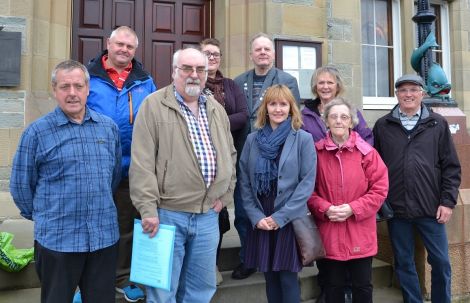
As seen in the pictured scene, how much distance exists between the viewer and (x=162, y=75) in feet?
20.0

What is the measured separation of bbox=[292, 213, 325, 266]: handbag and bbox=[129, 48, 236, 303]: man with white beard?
1.77ft

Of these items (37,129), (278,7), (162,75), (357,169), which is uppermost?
(278,7)

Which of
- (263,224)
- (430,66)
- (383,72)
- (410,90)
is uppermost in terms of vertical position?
(383,72)

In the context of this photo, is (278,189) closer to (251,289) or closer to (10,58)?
(251,289)

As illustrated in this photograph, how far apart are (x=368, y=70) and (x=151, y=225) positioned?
613 cm

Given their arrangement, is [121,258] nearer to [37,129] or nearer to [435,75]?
[37,129]

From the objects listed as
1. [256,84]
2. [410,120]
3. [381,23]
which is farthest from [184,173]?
[381,23]

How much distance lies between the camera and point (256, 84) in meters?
3.62

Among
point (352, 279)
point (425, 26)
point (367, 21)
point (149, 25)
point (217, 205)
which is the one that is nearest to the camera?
point (217, 205)

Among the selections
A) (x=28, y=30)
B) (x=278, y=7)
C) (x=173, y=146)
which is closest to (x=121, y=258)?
(x=173, y=146)

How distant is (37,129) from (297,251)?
1749 mm

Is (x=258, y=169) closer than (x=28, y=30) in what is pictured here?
Yes

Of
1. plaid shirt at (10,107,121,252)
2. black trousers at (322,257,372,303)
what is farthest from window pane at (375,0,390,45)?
plaid shirt at (10,107,121,252)

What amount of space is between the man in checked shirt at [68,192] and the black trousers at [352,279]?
1549 mm
